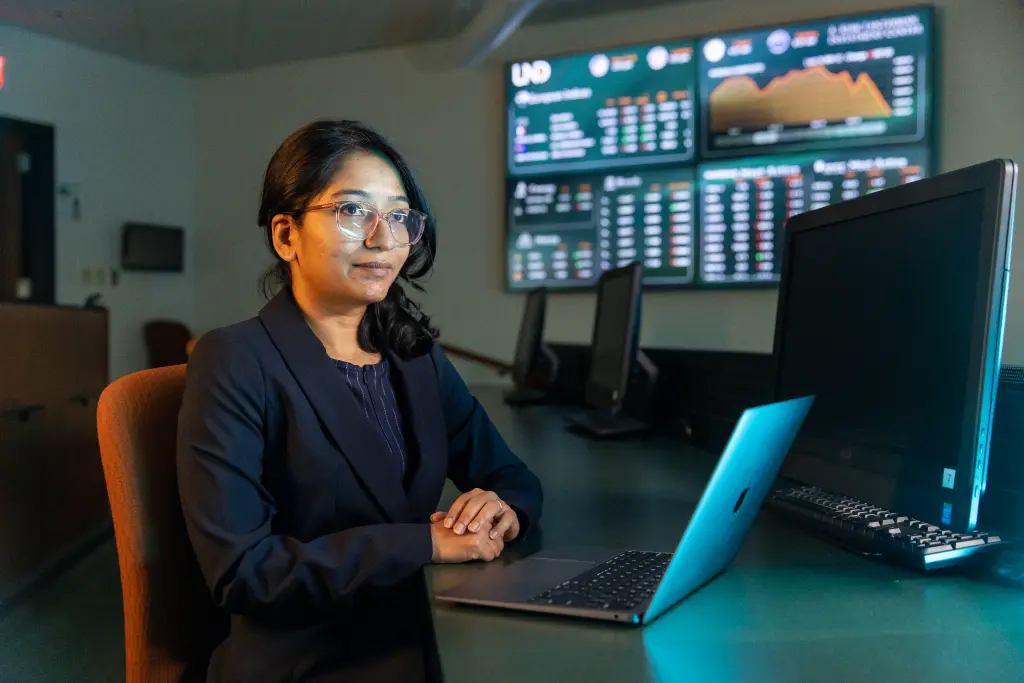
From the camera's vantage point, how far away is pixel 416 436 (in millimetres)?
1140

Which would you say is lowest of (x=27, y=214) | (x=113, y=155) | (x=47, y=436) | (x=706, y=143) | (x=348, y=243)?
(x=47, y=436)

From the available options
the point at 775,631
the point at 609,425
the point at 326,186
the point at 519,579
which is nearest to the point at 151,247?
the point at 609,425

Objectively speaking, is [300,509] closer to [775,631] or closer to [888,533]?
[775,631]

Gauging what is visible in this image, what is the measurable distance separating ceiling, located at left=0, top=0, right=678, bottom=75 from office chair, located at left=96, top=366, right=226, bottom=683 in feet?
11.4

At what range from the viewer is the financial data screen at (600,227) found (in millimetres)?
3721

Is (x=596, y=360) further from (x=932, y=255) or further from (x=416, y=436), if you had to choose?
(x=932, y=255)

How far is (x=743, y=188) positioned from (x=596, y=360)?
1.52 m

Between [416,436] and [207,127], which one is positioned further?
[207,127]

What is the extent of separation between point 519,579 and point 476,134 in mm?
3769

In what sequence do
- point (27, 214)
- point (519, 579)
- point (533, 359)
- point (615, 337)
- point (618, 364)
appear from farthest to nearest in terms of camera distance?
point (27, 214) → point (533, 359) → point (615, 337) → point (618, 364) → point (519, 579)

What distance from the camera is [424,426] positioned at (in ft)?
3.78

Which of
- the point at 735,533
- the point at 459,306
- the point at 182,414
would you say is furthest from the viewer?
the point at 459,306

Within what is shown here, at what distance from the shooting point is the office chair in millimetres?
990

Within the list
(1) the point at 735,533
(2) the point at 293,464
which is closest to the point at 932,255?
(1) the point at 735,533
